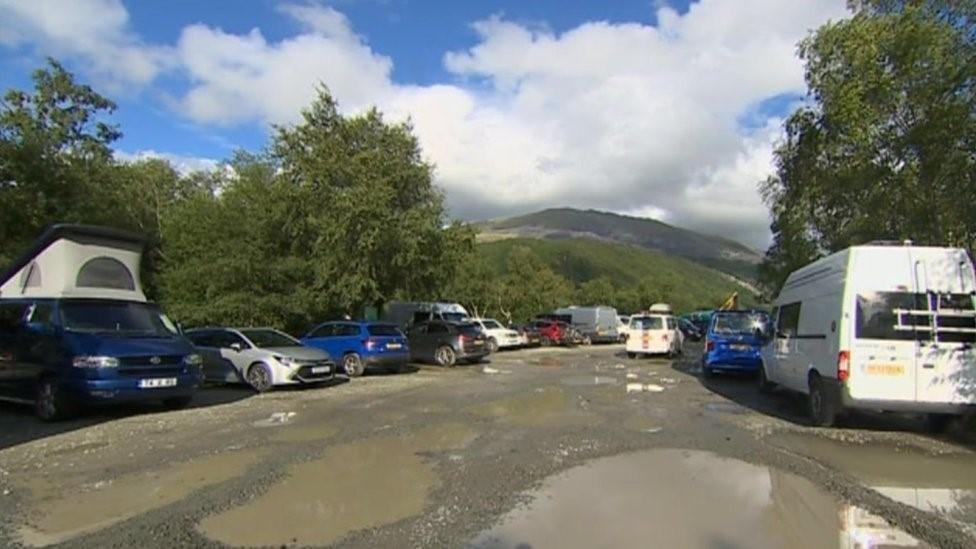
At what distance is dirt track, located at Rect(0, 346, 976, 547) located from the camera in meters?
5.27

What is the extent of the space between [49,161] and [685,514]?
2788 cm

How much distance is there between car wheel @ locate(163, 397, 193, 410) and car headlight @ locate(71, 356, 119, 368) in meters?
1.92

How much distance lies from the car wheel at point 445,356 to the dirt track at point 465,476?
35.8 feet

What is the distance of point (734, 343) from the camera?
18.2 meters

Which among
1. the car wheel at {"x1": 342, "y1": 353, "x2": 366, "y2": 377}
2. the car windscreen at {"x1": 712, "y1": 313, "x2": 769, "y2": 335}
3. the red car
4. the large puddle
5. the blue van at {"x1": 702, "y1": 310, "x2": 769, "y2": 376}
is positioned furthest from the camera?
the red car

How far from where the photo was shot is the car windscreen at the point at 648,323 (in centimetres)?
2664

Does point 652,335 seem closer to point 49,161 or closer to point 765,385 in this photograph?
point 765,385

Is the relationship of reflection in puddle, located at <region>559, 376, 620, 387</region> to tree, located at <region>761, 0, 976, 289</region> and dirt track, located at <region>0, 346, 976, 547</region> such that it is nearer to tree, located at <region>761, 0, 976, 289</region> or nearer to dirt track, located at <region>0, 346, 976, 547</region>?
dirt track, located at <region>0, 346, 976, 547</region>

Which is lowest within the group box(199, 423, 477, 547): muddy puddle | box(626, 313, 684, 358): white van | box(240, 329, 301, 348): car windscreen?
box(199, 423, 477, 547): muddy puddle

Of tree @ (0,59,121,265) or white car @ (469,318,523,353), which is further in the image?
white car @ (469,318,523,353)

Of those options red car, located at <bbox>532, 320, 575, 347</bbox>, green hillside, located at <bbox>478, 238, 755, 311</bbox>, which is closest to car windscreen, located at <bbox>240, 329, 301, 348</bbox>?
red car, located at <bbox>532, 320, 575, 347</bbox>

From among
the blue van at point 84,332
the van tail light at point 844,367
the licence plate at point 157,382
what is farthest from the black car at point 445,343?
the van tail light at point 844,367

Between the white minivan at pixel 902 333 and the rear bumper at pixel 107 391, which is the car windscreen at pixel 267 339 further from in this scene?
the white minivan at pixel 902 333

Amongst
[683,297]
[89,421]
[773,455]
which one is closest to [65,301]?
[89,421]
